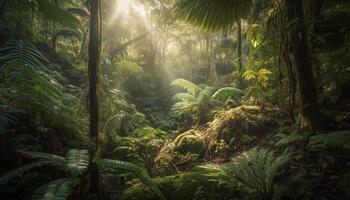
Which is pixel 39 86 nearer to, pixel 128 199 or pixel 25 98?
pixel 25 98

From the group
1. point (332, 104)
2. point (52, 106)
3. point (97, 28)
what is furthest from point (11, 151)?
point (332, 104)

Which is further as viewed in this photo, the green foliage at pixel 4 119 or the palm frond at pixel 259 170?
the green foliage at pixel 4 119

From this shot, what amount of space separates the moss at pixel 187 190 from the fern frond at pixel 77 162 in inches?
35.3

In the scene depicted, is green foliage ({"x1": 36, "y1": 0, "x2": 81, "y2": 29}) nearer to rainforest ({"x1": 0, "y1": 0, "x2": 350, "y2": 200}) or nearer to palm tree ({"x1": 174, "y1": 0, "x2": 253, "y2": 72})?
rainforest ({"x1": 0, "y1": 0, "x2": 350, "y2": 200})

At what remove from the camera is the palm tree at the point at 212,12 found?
428 cm

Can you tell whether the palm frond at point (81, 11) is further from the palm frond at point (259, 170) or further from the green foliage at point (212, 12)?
the palm frond at point (259, 170)

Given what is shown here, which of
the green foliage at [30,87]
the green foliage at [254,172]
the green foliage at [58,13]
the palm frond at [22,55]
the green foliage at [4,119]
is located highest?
the green foliage at [58,13]

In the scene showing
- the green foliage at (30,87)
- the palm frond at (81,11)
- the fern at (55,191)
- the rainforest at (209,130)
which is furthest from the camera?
the palm frond at (81,11)

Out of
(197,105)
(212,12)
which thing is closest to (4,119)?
(212,12)

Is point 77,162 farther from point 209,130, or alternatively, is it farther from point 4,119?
point 209,130

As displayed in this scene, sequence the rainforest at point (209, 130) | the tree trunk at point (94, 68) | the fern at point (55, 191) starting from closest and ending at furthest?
the fern at point (55, 191), the rainforest at point (209, 130), the tree trunk at point (94, 68)

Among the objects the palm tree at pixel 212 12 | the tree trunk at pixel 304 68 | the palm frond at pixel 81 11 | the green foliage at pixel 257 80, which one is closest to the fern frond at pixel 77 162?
the palm tree at pixel 212 12

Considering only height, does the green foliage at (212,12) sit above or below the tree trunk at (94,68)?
above

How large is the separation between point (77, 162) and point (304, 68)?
3.34m
